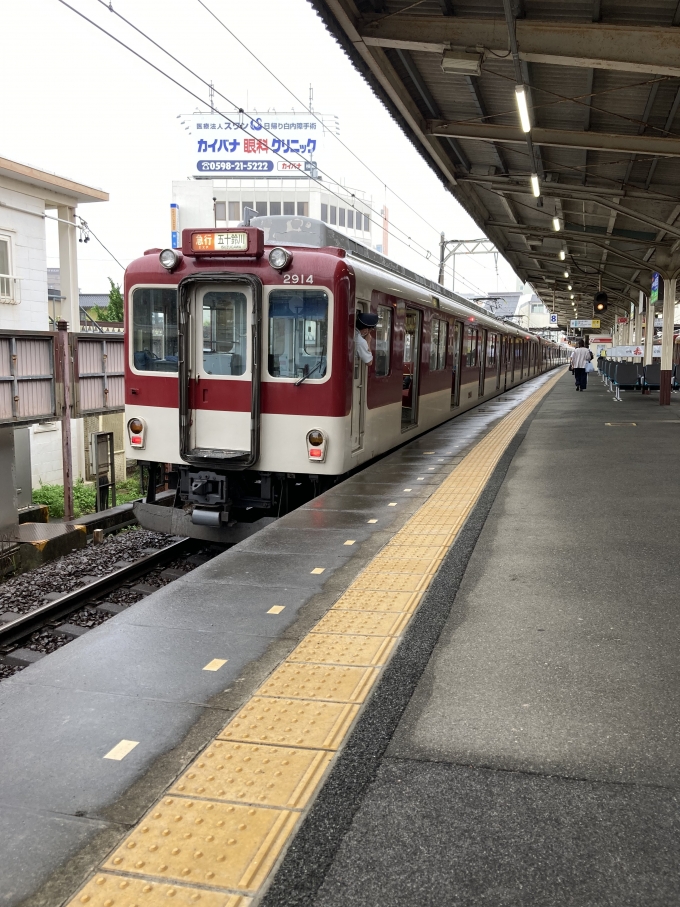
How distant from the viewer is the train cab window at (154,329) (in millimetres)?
7750

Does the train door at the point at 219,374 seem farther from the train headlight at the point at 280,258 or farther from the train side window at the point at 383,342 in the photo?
the train side window at the point at 383,342

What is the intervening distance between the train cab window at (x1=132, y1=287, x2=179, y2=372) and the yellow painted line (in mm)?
5292

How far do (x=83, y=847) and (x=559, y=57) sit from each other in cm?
877

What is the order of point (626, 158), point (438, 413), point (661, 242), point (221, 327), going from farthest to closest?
1. point (661, 242)
2. point (438, 413)
3. point (626, 158)
4. point (221, 327)

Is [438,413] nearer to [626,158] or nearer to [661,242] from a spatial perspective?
[626,158]

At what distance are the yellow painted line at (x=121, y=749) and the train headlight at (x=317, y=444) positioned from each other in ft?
15.3

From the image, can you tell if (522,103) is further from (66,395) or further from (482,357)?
(482,357)

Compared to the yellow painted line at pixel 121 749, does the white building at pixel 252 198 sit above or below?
above

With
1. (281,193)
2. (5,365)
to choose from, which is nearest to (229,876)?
(5,365)

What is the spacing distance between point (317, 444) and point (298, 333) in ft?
3.49

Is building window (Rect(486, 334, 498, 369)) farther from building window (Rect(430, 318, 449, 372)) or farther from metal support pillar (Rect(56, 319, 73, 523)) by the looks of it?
metal support pillar (Rect(56, 319, 73, 523))

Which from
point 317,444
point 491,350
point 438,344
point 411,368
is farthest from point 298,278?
point 491,350

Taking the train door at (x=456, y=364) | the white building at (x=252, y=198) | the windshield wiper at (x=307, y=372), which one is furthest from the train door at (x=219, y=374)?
the white building at (x=252, y=198)

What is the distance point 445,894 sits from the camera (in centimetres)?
213
